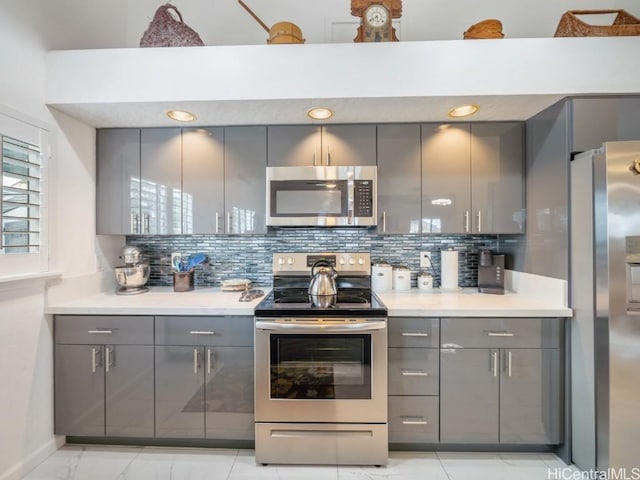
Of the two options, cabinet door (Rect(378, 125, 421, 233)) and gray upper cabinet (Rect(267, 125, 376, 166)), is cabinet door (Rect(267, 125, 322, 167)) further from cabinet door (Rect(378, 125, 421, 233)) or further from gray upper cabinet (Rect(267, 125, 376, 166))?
cabinet door (Rect(378, 125, 421, 233))

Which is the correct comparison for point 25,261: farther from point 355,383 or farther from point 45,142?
point 355,383

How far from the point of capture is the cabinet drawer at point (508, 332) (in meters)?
1.81

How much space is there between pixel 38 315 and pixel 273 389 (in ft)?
4.60

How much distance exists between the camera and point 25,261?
1.72 meters

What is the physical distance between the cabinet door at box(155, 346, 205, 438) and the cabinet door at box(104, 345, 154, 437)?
2.2 inches

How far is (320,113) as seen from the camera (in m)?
2.03

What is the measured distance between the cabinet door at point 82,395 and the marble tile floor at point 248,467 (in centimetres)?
16

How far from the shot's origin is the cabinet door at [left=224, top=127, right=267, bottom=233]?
7.32 feet

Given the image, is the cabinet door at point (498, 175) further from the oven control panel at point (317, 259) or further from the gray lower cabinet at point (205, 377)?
the gray lower cabinet at point (205, 377)

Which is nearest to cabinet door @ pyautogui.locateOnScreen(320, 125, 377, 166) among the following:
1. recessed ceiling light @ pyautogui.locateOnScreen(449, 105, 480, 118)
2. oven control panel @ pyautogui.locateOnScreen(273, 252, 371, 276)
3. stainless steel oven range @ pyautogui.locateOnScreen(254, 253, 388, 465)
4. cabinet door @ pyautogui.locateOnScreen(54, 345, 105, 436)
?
recessed ceiling light @ pyautogui.locateOnScreen(449, 105, 480, 118)

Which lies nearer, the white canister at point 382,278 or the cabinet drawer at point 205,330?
the cabinet drawer at point 205,330

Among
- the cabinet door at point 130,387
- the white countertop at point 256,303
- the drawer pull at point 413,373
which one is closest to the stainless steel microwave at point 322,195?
the white countertop at point 256,303

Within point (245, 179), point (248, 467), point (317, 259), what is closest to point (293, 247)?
point (317, 259)

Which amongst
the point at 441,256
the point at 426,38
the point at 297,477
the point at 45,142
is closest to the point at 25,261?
the point at 45,142
